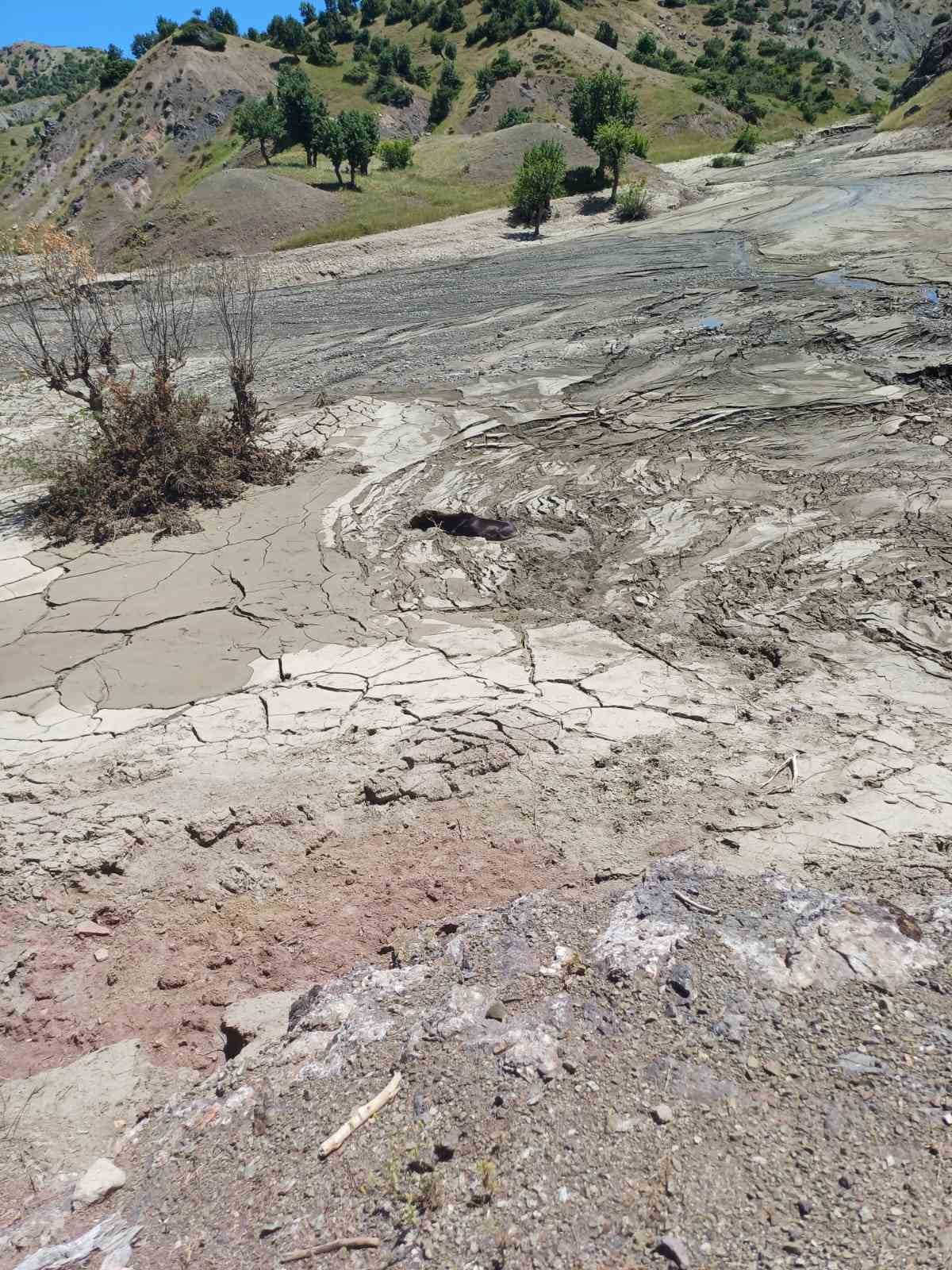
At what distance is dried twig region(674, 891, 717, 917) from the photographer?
11.5 ft


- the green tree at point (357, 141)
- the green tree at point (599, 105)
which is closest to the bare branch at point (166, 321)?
the green tree at point (357, 141)

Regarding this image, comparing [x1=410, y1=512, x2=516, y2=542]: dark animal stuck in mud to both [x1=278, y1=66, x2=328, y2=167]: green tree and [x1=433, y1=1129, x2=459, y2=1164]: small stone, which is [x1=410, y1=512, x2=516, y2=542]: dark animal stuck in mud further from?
[x1=278, y1=66, x2=328, y2=167]: green tree

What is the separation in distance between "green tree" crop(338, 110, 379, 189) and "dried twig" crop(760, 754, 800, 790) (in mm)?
32316

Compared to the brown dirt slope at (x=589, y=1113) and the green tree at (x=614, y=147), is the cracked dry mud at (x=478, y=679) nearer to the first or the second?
the brown dirt slope at (x=589, y=1113)

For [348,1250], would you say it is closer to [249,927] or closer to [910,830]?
[249,927]

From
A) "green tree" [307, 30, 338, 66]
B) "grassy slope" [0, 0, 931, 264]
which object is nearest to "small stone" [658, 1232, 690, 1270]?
"grassy slope" [0, 0, 931, 264]

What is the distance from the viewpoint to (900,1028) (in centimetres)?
284

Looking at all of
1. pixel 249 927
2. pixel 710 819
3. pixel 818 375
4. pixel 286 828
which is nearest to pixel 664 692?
pixel 710 819

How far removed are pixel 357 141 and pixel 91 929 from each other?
33739 mm

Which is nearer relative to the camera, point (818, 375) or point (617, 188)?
point (818, 375)

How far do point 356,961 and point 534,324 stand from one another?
12.1 m

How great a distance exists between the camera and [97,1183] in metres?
2.84

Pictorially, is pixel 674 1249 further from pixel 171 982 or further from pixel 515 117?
pixel 515 117

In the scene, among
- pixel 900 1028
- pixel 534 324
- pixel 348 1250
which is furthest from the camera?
pixel 534 324
